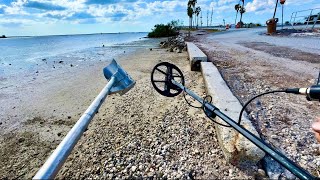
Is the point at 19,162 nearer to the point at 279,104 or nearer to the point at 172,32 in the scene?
the point at 279,104

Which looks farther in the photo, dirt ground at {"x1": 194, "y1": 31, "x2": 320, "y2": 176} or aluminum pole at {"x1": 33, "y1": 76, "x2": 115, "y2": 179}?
dirt ground at {"x1": 194, "y1": 31, "x2": 320, "y2": 176}

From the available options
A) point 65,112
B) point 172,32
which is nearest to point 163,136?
point 65,112

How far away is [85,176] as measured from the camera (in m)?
2.54

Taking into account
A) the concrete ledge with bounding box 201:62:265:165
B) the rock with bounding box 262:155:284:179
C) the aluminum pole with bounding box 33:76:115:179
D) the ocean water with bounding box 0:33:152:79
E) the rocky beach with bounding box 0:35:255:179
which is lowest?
the ocean water with bounding box 0:33:152:79

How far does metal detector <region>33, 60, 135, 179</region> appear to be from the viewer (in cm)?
137

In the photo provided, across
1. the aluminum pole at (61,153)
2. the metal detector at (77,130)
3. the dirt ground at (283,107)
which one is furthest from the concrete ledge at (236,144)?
the aluminum pole at (61,153)

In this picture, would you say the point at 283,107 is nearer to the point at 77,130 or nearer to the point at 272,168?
the point at 272,168

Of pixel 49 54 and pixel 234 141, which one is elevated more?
pixel 234 141

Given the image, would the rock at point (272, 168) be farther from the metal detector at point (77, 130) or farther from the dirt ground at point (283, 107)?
the metal detector at point (77, 130)

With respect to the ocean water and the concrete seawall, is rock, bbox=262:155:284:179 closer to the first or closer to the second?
the concrete seawall

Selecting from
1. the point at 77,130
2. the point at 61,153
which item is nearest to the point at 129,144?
the point at 77,130

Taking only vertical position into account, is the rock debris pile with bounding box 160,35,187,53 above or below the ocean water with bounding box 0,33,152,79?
above

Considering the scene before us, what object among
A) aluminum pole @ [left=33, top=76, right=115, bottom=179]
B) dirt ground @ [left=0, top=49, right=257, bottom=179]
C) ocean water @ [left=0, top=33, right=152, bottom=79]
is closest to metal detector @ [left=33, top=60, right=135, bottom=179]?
aluminum pole @ [left=33, top=76, right=115, bottom=179]

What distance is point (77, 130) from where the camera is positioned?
65.8 inches
